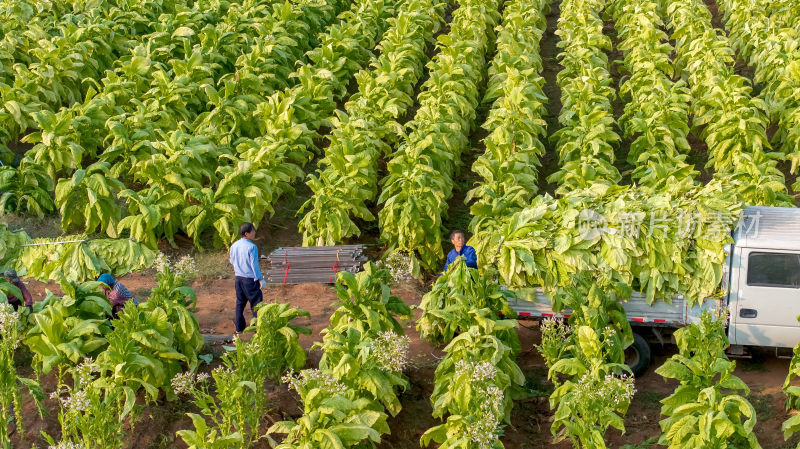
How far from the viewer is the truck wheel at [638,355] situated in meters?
9.54

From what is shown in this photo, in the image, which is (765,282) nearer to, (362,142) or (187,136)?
(362,142)

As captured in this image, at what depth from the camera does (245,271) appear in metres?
10.1

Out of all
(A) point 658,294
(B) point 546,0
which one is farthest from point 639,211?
(B) point 546,0

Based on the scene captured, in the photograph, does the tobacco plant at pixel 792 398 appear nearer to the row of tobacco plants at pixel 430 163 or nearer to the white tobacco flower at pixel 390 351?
the white tobacco flower at pixel 390 351

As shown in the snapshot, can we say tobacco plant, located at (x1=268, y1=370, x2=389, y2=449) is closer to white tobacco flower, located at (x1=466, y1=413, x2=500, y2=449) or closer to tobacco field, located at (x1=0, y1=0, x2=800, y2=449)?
tobacco field, located at (x1=0, y1=0, x2=800, y2=449)

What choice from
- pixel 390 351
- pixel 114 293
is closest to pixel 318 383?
pixel 390 351

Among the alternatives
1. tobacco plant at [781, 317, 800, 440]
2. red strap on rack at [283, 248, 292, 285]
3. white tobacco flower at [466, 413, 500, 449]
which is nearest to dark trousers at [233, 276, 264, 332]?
red strap on rack at [283, 248, 292, 285]

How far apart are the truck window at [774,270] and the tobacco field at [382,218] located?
1.15ft

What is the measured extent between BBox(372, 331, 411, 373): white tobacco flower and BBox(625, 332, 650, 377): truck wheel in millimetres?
2699

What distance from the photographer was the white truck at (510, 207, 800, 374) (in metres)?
9.15

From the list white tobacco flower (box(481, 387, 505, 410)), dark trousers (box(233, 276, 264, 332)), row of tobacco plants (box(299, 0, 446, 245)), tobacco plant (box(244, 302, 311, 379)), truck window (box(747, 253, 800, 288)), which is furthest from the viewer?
row of tobacco plants (box(299, 0, 446, 245))

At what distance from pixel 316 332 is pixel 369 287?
158cm

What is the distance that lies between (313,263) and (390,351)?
3.78m

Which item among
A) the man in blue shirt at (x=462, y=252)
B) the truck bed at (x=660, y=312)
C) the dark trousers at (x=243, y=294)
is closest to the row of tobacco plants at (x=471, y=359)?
the man in blue shirt at (x=462, y=252)
